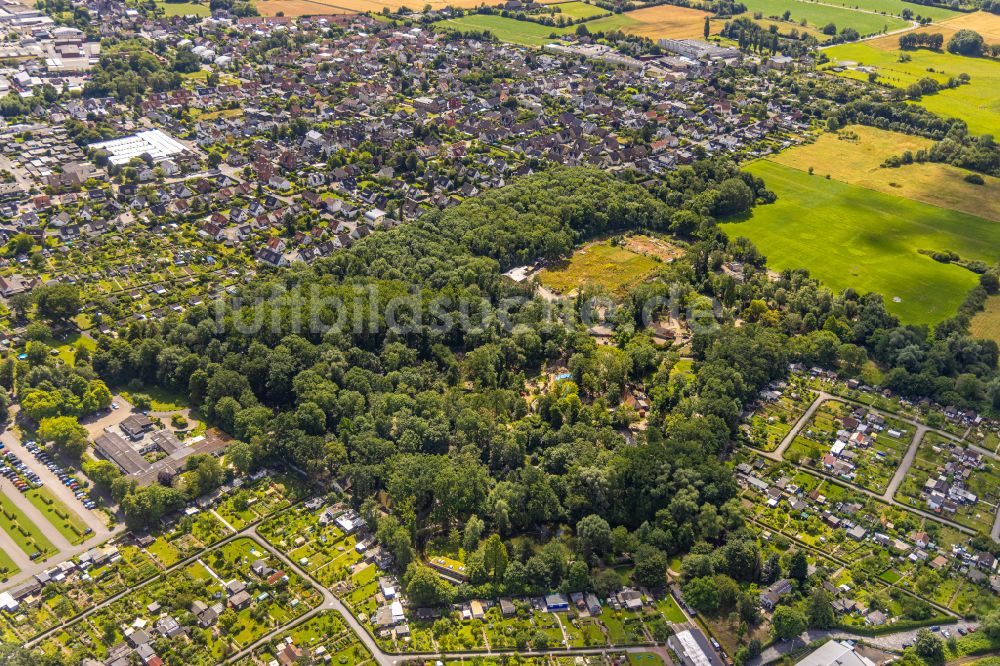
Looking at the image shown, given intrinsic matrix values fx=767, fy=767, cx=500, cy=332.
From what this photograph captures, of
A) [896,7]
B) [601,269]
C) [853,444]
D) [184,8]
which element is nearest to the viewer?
[853,444]

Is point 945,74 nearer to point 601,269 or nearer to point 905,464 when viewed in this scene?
point 601,269

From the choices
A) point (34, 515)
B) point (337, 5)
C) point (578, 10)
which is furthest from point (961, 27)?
point (34, 515)

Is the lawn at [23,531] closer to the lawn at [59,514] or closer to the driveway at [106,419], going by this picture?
the lawn at [59,514]

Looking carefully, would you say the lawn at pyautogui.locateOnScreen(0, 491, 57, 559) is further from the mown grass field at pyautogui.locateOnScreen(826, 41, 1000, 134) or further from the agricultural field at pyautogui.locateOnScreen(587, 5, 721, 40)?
the agricultural field at pyautogui.locateOnScreen(587, 5, 721, 40)

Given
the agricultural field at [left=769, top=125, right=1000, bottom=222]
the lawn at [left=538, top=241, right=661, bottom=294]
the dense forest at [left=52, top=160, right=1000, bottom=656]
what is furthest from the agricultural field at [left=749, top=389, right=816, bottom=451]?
the agricultural field at [left=769, top=125, right=1000, bottom=222]

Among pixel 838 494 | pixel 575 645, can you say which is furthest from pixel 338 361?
pixel 838 494

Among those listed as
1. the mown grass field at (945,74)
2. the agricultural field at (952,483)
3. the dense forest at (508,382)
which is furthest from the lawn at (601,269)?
the mown grass field at (945,74)

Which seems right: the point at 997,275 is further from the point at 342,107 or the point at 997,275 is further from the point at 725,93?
the point at 342,107
